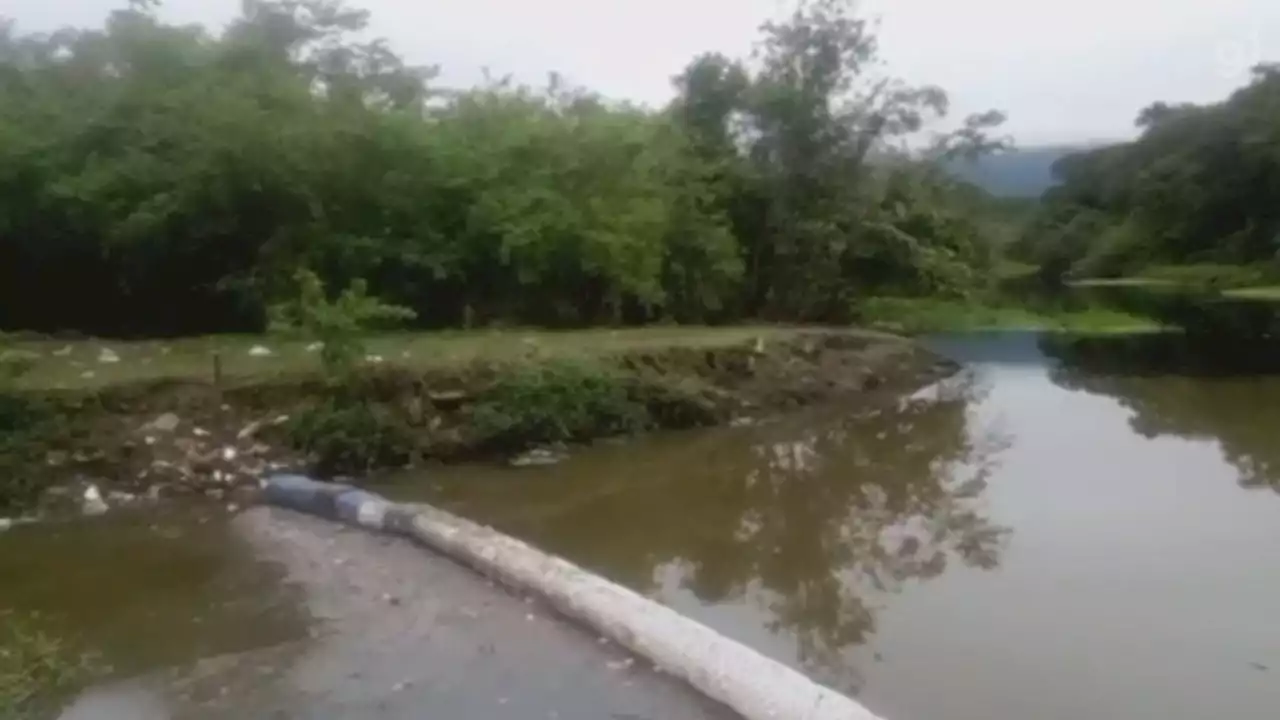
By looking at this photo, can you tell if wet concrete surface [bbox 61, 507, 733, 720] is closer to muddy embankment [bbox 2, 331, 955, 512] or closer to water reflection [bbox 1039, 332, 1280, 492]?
muddy embankment [bbox 2, 331, 955, 512]

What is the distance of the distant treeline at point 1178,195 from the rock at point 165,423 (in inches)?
1859

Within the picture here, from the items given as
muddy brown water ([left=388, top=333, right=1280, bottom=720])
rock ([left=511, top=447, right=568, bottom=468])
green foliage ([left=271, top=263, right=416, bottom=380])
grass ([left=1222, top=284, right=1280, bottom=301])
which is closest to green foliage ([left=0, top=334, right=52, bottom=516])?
green foliage ([left=271, top=263, right=416, bottom=380])

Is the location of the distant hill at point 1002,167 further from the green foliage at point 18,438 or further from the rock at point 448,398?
the green foliage at point 18,438

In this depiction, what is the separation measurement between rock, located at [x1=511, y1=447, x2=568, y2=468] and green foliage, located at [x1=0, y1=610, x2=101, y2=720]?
18.9ft

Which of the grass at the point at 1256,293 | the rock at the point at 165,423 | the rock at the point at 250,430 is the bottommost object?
the grass at the point at 1256,293

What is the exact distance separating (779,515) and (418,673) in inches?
192

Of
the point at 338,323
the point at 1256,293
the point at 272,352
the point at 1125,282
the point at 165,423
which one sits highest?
the point at 338,323

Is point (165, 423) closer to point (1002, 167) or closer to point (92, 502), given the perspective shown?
point (92, 502)

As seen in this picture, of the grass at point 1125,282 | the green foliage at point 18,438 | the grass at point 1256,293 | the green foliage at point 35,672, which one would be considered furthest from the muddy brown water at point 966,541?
the grass at point 1125,282

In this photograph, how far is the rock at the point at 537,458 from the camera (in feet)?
41.2

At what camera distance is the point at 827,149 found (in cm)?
2267

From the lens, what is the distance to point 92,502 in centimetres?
1048

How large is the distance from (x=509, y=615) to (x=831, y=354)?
11.7 metres

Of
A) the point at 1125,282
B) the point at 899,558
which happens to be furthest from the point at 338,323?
the point at 1125,282
